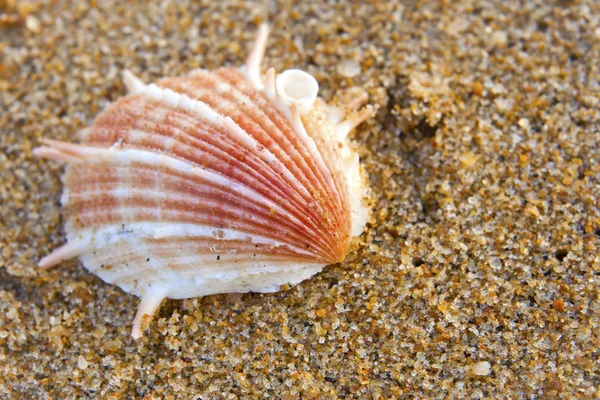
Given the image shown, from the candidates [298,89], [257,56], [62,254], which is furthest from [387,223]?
[62,254]

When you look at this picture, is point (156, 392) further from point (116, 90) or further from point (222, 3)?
point (222, 3)

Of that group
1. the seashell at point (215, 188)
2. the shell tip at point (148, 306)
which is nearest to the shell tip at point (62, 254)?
the seashell at point (215, 188)

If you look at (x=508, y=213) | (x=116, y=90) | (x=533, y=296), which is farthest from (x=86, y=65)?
(x=533, y=296)

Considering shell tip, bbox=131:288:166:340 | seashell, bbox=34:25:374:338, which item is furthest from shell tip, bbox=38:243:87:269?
shell tip, bbox=131:288:166:340

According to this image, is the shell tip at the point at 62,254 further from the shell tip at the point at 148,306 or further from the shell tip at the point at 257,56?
the shell tip at the point at 257,56

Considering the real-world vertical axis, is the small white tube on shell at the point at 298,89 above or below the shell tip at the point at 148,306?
above

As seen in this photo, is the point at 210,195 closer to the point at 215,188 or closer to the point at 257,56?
the point at 215,188

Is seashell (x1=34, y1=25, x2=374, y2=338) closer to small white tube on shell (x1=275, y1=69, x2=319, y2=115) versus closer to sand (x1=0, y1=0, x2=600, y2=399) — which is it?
small white tube on shell (x1=275, y1=69, x2=319, y2=115)

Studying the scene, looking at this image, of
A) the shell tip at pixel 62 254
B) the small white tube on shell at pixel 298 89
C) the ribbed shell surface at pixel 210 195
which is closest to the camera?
the ribbed shell surface at pixel 210 195
